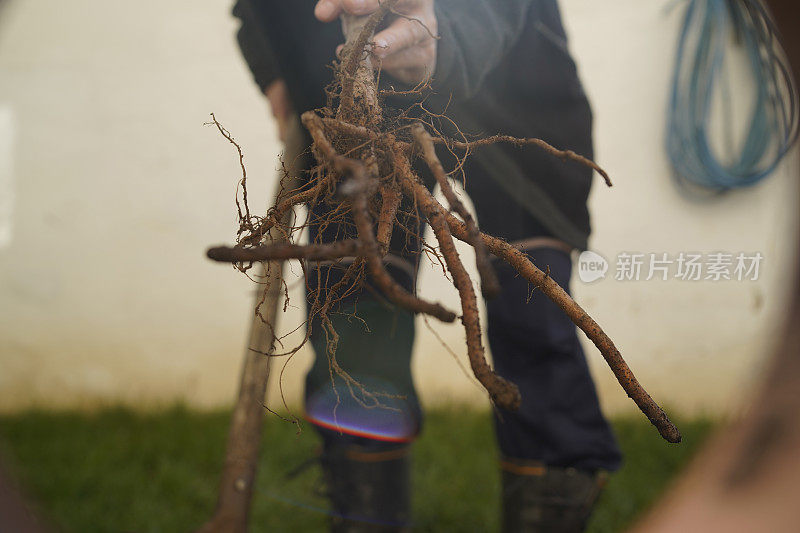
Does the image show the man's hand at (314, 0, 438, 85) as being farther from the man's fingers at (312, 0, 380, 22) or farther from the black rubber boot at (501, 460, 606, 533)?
the black rubber boot at (501, 460, 606, 533)

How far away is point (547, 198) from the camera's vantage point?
0.58 metres

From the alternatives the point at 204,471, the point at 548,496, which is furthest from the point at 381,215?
the point at 204,471

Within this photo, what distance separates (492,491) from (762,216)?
3.12ft

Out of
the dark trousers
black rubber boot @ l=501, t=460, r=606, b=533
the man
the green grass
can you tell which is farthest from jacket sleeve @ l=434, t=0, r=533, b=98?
the green grass

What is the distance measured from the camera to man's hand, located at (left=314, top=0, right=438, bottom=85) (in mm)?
440

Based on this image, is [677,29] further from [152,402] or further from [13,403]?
[13,403]

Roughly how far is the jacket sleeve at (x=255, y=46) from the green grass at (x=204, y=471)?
78 cm

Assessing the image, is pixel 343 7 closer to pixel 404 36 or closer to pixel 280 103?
pixel 404 36

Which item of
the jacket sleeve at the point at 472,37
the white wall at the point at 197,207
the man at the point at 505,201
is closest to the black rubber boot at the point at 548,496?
the man at the point at 505,201

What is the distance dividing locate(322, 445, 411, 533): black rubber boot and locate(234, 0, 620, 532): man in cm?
10

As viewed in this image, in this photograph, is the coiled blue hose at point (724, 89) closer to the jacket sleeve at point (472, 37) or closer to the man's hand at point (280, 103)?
the jacket sleeve at point (472, 37)

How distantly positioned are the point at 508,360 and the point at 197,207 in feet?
1.43

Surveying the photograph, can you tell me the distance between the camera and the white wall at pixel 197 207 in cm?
55

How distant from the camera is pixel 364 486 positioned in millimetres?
900
